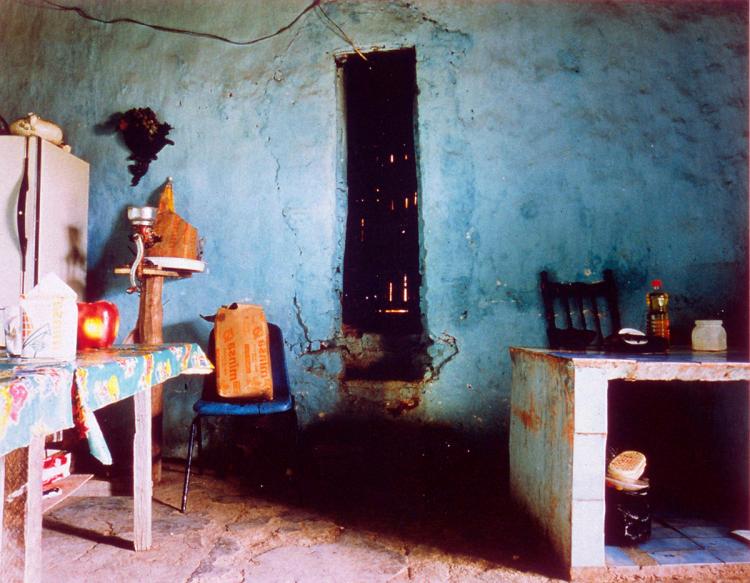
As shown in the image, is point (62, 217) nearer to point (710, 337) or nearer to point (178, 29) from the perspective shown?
point (178, 29)

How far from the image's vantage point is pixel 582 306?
3406 millimetres

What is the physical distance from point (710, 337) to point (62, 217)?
408 centimetres

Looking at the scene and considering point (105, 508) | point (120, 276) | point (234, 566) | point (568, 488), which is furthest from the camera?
point (120, 276)

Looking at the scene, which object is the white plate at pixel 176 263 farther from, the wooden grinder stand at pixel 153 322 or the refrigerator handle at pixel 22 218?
the refrigerator handle at pixel 22 218

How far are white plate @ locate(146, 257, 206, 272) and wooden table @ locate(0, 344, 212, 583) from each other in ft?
4.62

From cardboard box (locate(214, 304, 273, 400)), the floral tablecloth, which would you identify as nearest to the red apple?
the floral tablecloth

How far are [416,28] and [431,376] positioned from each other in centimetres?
248

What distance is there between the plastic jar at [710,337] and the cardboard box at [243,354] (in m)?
2.40

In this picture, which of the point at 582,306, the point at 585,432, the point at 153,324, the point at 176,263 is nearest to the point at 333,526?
the point at 585,432

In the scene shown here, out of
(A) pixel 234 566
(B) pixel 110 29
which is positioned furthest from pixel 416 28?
(A) pixel 234 566

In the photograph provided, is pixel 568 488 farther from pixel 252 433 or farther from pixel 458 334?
pixel 252 433

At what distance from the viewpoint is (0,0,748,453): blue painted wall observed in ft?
11.4

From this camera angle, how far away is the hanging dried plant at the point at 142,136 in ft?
12.4

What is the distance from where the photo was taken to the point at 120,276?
12.7ft
